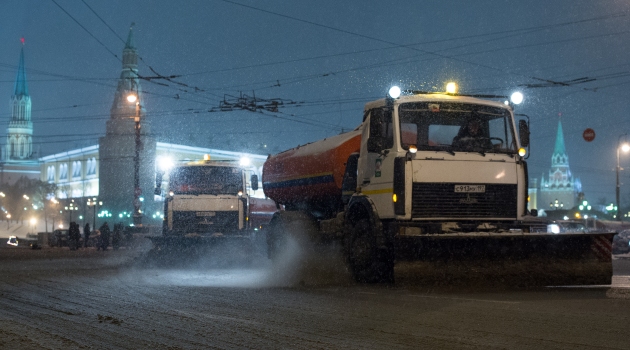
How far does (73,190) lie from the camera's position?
138m

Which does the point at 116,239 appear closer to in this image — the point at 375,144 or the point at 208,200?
the point at 208,200

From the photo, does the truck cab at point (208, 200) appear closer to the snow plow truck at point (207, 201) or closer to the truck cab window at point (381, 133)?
the snow plow truck at point (207, 201)

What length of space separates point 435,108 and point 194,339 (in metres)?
6.78

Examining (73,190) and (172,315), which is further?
(73,190)

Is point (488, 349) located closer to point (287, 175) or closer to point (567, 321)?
point (567, 321)

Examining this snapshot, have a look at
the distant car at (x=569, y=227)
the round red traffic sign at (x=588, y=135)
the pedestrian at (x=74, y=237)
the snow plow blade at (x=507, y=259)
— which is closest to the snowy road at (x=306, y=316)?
the snow plow blade at (x=507, y=259)

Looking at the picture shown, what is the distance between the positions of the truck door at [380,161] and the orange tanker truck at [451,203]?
0.06ft

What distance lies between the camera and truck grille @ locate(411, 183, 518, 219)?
1195cm

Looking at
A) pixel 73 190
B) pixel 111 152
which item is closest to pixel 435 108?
pixel 111 152

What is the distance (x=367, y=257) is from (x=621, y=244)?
2837cm

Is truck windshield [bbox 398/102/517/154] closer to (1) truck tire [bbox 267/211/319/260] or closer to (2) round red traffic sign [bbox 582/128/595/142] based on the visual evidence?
(1) truck tire [bbox 267/211/319/260]

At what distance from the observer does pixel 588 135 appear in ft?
133

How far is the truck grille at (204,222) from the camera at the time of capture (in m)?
21.4

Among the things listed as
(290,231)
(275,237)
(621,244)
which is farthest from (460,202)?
(621,244)
